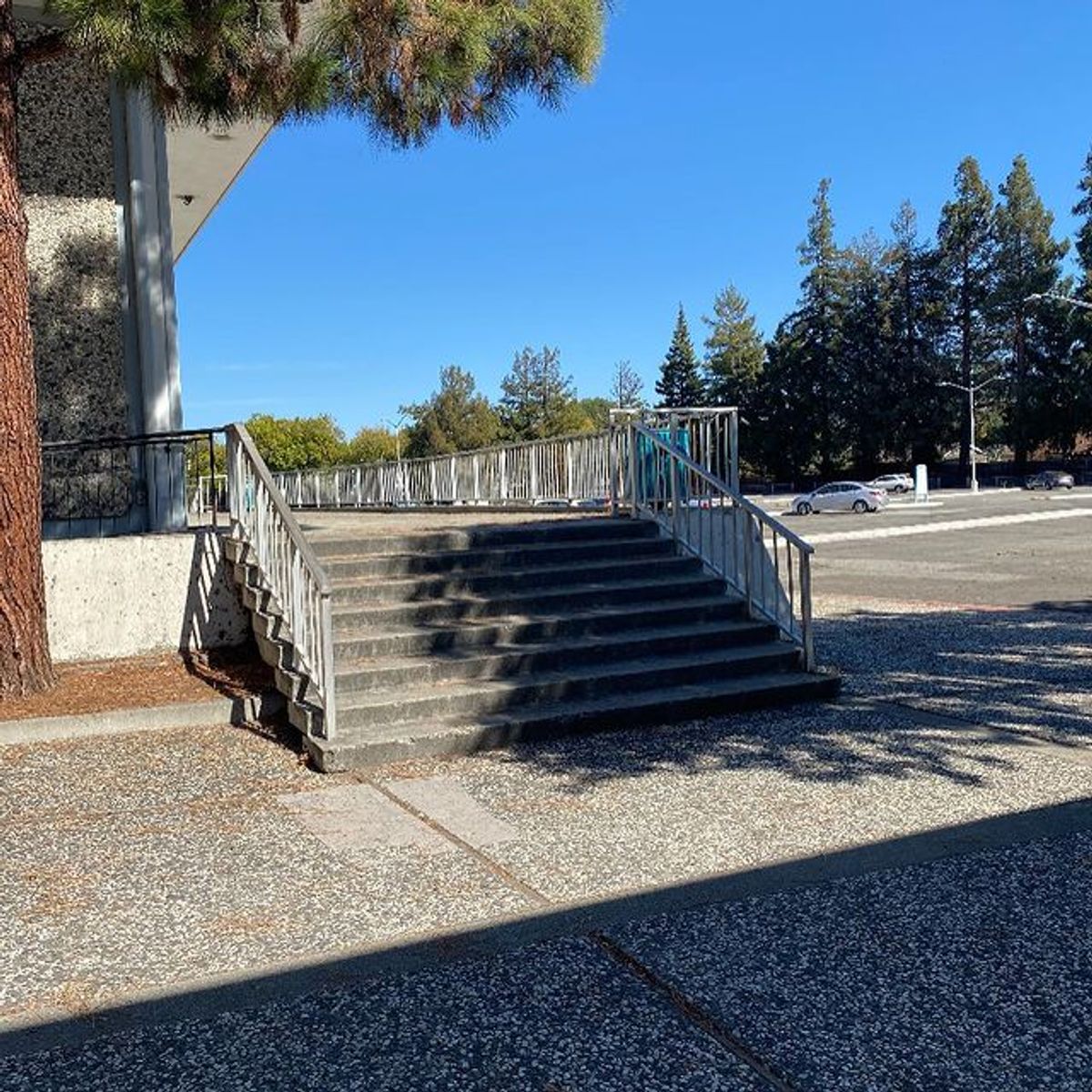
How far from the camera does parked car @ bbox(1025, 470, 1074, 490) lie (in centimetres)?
5488

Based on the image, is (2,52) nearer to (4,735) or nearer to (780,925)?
(4,735)

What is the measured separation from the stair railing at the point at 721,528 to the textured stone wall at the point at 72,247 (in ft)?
16.7

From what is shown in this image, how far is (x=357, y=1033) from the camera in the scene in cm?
298

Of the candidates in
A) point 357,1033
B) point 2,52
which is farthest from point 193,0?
point 357,1033

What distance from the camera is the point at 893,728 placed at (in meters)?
6.52

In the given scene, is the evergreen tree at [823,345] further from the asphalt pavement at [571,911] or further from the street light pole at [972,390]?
the asphalt pavement at [571,911]

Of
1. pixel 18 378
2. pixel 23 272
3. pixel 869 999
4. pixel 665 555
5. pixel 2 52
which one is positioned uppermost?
pixel 2 52

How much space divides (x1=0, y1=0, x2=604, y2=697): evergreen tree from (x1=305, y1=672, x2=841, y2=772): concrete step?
2.47 m

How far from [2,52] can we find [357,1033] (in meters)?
6.69

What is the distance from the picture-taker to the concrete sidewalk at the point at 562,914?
2.86 metres

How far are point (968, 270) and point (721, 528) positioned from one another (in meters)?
68.9

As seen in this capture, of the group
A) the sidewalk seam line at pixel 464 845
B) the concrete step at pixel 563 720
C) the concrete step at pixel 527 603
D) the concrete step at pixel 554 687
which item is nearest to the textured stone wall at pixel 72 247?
the concrete step at pixel 527 603

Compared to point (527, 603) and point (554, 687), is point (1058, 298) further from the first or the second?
point (554, 687)

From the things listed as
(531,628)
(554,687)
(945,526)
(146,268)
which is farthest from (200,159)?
(945,526)
